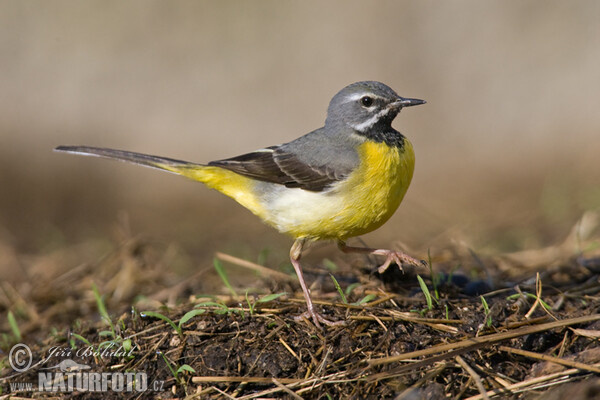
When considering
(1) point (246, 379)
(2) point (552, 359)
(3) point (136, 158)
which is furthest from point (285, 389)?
(3) point (136, 158)

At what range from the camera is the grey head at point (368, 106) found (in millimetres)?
6066

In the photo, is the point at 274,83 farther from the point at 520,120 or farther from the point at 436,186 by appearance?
the point at 520,120

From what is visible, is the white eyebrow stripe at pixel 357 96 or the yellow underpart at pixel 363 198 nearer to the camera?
the yellow underpart at pixel 363 198

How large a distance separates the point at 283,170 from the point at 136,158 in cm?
147

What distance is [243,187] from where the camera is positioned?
21.1 ft

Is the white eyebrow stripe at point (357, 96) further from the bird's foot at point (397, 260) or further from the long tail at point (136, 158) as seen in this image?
the long tail at point (136, 158)

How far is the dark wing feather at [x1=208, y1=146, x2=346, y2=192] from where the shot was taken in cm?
589

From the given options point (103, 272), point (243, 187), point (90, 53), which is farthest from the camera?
point (90, 53)

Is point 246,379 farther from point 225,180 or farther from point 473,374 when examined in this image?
point 225,180

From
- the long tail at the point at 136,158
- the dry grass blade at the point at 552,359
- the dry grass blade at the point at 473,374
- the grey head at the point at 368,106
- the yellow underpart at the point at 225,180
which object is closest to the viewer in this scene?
the dry grass blade at the point at 473,374

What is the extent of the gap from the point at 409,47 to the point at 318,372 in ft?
38.0

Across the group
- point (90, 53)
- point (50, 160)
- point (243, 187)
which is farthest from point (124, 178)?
point (243, 187)

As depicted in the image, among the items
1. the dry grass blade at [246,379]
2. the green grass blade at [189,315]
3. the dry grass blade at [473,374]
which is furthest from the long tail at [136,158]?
the dry grass blade at [473,374]

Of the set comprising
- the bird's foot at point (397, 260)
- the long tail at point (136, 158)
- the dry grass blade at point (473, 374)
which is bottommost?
the dry grass blade at point (473, 374)
